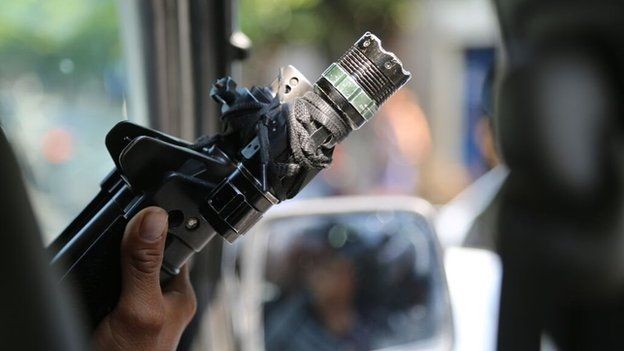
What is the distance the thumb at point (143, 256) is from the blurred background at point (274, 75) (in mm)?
144

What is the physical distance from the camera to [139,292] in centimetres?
134

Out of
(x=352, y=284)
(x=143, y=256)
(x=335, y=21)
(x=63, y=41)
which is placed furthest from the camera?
(x=335, y=21)

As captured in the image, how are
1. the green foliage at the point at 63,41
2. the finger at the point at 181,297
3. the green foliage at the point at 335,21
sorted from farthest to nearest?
1. the green foliage at the point at 335,21
2. the green foliage at the point at 63,41
3. the finger at the point at 181,297

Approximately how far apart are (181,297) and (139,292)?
14cm

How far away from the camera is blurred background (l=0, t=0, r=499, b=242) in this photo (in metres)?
2.26

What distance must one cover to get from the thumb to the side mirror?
179cm

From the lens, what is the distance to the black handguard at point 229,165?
1.36m

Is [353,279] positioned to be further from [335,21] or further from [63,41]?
[335,21]

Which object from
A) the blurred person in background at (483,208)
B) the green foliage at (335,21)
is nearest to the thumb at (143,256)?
the blurred person in background at (483,208)

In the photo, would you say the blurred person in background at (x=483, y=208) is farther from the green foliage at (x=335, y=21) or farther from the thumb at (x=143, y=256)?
the green foliage at (x=335, y=21)

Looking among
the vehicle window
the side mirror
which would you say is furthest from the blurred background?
the side mirror

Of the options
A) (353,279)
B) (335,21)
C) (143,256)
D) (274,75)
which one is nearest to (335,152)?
(274,75)

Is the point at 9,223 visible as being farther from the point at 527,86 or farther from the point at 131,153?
the point at 527,86

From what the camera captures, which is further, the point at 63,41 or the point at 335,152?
the point at 63,41
